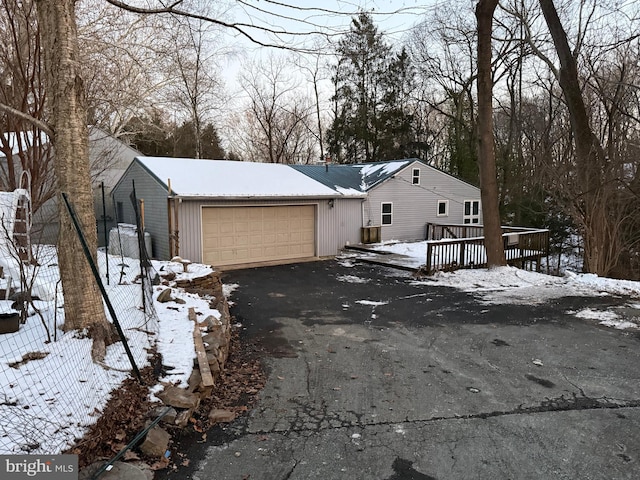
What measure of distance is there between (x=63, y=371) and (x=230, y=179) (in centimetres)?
1134

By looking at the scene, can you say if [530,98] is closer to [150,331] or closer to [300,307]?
[300,307]

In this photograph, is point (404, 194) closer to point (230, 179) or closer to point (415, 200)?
point (415, 200)

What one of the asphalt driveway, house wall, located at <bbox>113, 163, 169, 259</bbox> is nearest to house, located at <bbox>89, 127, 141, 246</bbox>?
house wall, located at <bbox>113, 163, 169, 259</bbox>

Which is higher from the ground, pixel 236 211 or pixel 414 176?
pixel 414 176

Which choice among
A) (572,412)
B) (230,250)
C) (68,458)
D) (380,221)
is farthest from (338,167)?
(68,458)

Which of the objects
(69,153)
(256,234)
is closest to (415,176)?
(256,234)

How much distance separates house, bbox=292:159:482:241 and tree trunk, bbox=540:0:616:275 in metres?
7.18

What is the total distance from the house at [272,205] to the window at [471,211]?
1.15m

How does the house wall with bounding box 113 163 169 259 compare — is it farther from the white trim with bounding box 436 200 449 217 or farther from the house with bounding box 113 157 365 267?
the white trim with bounding box 436 200 449 217

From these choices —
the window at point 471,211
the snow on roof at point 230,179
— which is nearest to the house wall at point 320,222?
the snow on roof at point 230,179

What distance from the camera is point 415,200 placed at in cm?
1944

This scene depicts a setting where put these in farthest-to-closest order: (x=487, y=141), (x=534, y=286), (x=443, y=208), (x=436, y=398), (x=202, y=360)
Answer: (x=443, y=208) → (x=487, y=141) → (x=534, y=286) → (x=202, y=360) → (x=436, y=398)

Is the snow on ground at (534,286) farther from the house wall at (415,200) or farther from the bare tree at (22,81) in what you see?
the bare tree at (22,81)

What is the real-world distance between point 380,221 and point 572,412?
1415 centimetres
